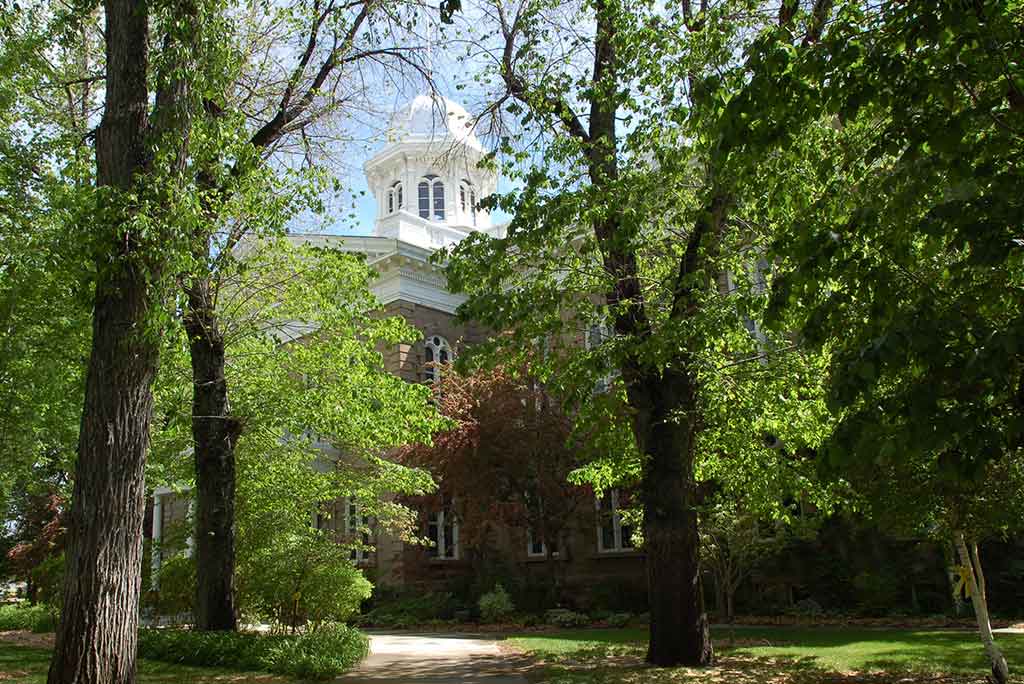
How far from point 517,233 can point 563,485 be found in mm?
11991

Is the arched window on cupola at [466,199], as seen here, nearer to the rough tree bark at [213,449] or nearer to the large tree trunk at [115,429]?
the rough tree bark at [213,449]

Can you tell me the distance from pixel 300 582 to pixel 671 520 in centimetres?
764

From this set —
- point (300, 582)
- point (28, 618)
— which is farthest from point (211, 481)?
point (28, 618)

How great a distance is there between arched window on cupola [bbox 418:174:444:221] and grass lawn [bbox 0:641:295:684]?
27428 mm

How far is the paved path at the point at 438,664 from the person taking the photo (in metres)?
11.3

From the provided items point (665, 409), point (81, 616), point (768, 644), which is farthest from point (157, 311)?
point (768, 644)

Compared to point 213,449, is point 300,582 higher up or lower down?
lower down

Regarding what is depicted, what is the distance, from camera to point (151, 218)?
8.99 meters

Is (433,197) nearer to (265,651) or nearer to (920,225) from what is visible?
Answer: (265,651)

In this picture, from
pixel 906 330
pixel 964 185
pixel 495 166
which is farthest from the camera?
pixel 495 166

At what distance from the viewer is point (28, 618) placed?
2430 centimetres

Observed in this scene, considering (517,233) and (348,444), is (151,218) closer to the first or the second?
(517,233)

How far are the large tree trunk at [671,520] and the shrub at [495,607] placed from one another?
10863mm

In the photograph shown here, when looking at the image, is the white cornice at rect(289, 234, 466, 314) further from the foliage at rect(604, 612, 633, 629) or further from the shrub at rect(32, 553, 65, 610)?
the shrub at rect(32, 553, 65, 610)
